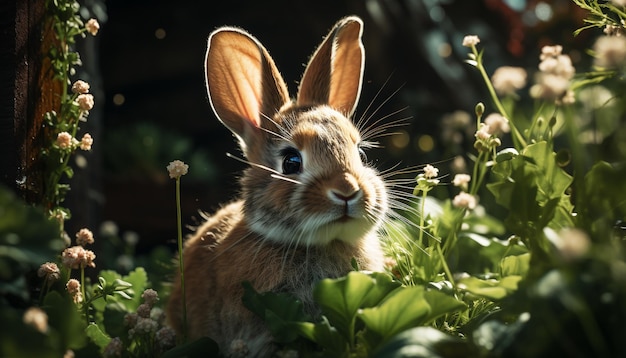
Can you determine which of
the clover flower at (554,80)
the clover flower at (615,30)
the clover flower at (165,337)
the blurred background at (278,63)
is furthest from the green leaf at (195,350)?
the blurred background at (278,63)

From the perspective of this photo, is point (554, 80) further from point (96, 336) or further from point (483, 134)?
point (96, 336)

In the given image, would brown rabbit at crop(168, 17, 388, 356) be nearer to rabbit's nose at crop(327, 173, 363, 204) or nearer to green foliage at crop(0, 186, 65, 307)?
rabbit's nose at crop(327, 173, 363, 204)

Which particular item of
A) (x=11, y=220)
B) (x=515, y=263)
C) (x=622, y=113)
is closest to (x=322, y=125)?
(x=515, y=263)

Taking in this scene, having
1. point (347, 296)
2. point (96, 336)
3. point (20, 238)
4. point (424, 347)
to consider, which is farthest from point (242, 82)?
point (424, 347)

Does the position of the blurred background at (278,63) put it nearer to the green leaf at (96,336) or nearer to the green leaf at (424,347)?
the green leaf at (96,336)

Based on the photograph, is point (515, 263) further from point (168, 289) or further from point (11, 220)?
point (168, 289)

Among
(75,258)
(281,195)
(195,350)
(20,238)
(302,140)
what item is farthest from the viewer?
(302,140)
